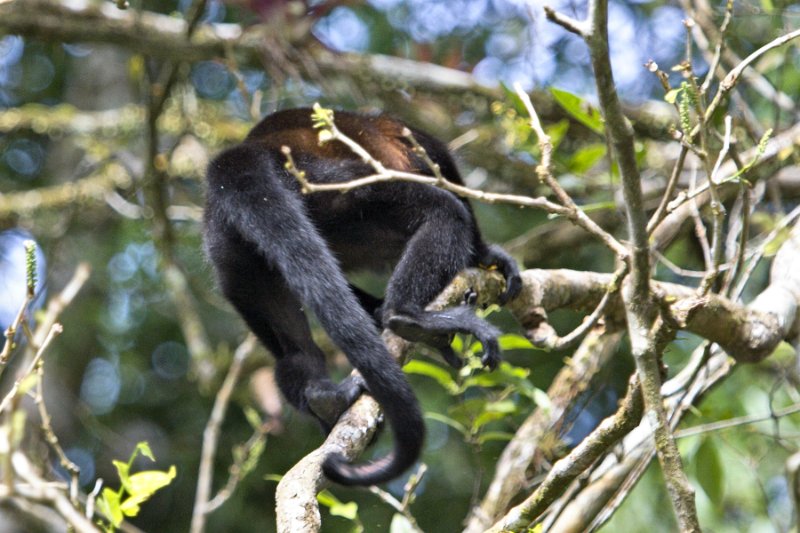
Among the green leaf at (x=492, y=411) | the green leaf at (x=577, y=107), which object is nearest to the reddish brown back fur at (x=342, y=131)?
the green leaf at (x=577, y=107)

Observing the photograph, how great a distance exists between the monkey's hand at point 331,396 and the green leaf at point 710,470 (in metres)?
1.66

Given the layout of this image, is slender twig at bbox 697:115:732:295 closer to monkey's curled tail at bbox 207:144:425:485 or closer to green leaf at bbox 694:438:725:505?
monkey's curled tail at bbox 207:144:425:485

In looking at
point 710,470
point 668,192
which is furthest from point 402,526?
point 710,470

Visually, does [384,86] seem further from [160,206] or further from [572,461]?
[572,461]

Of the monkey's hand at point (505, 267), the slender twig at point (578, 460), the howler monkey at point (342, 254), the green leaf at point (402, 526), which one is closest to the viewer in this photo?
the slender twig at point (578, 460)

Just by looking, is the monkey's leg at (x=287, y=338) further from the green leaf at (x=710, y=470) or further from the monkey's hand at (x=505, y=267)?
the green leaf at (x=710, y=470)

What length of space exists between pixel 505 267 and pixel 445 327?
1.97 ft

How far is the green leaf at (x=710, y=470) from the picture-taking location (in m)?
3.97

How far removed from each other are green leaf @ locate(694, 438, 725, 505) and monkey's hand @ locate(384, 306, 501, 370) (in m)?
1.37

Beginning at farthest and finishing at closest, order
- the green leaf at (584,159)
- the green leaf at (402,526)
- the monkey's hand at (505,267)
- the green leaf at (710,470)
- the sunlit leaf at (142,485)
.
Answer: the green leaf at (584,159) < the green leaf at (710,470) < the monkey's hand at (505,267) < the green leaf at (402,526) < the sunlit leaf at (142,485)

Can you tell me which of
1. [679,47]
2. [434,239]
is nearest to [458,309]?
[434,239]

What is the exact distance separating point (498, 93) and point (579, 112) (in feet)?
9.08

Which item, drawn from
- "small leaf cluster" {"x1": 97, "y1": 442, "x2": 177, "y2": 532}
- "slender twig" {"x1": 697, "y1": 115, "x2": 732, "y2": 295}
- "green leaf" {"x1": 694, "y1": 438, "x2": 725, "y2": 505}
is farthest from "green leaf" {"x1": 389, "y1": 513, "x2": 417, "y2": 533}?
"green leaf" {"x1": 694, "y1": 438, "x2": 725, "y2": 505}

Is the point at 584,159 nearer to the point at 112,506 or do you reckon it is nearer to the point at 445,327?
the point at 445,327
